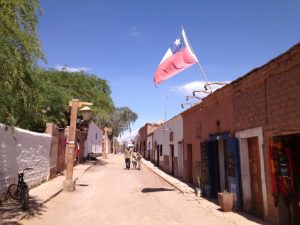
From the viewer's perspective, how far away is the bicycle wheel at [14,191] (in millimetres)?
10004

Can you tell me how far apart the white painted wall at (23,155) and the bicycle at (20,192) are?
8.4 inches

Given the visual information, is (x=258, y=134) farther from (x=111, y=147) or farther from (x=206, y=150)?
(x=111, y=147)

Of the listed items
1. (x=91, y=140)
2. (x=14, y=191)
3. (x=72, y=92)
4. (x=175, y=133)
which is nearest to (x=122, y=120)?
(x=91, y=140)

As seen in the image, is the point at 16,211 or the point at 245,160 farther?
the point at 245,160

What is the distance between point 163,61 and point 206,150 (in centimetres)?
383

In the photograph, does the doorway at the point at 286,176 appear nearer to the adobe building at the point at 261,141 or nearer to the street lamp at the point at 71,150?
the adobe building at the point at 261,141

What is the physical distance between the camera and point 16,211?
8.86m

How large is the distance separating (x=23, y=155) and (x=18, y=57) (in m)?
6.46

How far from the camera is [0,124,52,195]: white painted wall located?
1030 centimetres

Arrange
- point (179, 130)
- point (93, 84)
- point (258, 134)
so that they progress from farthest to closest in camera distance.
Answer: point (93, 84) < point (179, 130) < point (258, 134)

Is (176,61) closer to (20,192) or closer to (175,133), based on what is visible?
(20,192)

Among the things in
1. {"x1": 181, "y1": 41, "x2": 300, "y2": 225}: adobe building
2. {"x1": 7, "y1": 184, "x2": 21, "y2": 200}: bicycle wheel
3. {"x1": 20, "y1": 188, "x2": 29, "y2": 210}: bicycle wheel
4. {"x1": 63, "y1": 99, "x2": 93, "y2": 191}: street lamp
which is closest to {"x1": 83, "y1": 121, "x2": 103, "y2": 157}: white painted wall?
{"x1": 63, "y1": 99, "x2": 93, "y2": 191}: street lamp

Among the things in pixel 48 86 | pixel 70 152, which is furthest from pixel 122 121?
pixel 70 152

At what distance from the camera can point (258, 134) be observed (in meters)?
9.12
